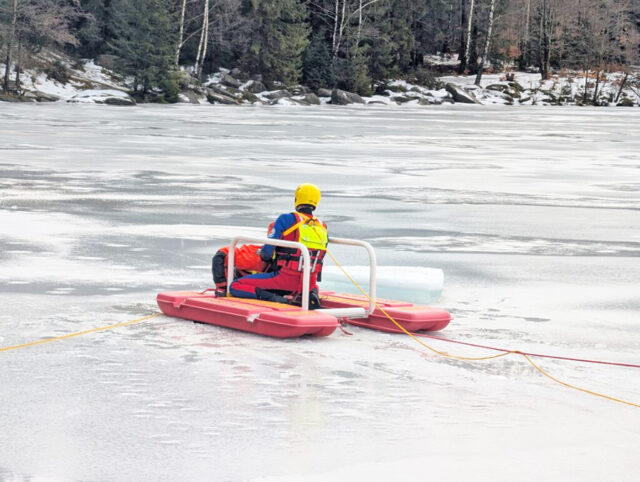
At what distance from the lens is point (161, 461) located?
457 centimetres

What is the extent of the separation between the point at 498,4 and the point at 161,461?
263 feet

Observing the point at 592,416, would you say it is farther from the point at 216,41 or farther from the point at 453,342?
the point at 216,41

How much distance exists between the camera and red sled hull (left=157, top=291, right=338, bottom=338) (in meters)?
7.00

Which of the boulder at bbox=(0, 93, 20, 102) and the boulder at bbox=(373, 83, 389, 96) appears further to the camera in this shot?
the boulder at bbox=(373, 83, 389, 96)

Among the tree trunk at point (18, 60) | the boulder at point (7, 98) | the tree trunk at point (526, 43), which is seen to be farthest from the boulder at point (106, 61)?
the tree trunk at point (526, 43)

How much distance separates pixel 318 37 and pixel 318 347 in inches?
2723

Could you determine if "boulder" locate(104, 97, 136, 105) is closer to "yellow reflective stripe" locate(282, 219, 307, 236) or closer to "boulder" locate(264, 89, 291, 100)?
"boulder" locate(264, 89, 291, 100)

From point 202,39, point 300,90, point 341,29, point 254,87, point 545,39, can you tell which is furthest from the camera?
point 545,39

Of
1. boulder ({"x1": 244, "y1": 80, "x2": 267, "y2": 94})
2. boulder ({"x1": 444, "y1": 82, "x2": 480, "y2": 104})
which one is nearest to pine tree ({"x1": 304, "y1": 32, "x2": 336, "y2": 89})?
boulder ({"x1": 244, "y1": 80, "x2": 267, "y2": 94})

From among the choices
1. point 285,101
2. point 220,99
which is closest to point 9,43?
point 220,99

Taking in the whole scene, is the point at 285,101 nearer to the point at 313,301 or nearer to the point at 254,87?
the point at 254,87

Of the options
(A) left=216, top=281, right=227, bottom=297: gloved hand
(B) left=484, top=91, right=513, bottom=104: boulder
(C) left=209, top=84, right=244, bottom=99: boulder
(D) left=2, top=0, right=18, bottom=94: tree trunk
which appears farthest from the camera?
(B) left=484, top=91, right=513, bottom=104: boulder

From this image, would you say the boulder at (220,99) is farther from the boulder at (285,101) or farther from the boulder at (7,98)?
the boulder at (7,98)

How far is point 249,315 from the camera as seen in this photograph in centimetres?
713
